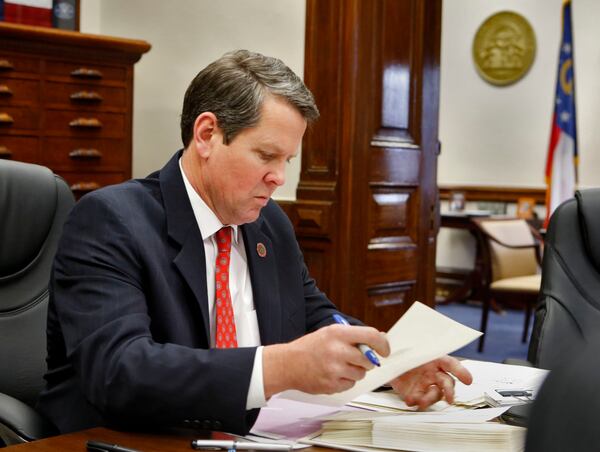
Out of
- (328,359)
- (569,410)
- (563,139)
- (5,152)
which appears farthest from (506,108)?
(569,410)

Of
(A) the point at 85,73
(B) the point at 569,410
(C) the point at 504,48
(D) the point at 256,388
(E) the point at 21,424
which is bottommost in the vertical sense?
(E) the point at 21,424

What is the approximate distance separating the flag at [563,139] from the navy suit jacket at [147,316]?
6001 millimetres

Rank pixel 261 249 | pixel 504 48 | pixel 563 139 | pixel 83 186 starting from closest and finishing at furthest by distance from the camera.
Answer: pixel 261 249, pixel 83 186, pixel 563 139, pixel 504 48

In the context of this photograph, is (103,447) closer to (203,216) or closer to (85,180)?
(203,216)

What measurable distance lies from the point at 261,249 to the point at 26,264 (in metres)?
0.59

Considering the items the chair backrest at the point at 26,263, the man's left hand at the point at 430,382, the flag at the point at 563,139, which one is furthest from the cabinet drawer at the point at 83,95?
the flag at the point at 563,139

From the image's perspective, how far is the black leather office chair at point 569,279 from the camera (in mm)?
1986

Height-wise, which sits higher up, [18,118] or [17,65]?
[17,65]

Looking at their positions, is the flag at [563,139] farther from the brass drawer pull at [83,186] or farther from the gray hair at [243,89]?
the gray hair at [243,89]

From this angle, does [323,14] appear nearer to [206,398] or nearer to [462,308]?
[206,398]

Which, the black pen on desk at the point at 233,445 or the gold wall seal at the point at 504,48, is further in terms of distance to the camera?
the gold wall seal at the point at 504,48

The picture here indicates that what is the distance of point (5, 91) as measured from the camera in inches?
157

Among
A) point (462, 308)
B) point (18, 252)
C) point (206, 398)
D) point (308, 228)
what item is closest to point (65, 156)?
point (308, 228)

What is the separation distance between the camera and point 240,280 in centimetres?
169
